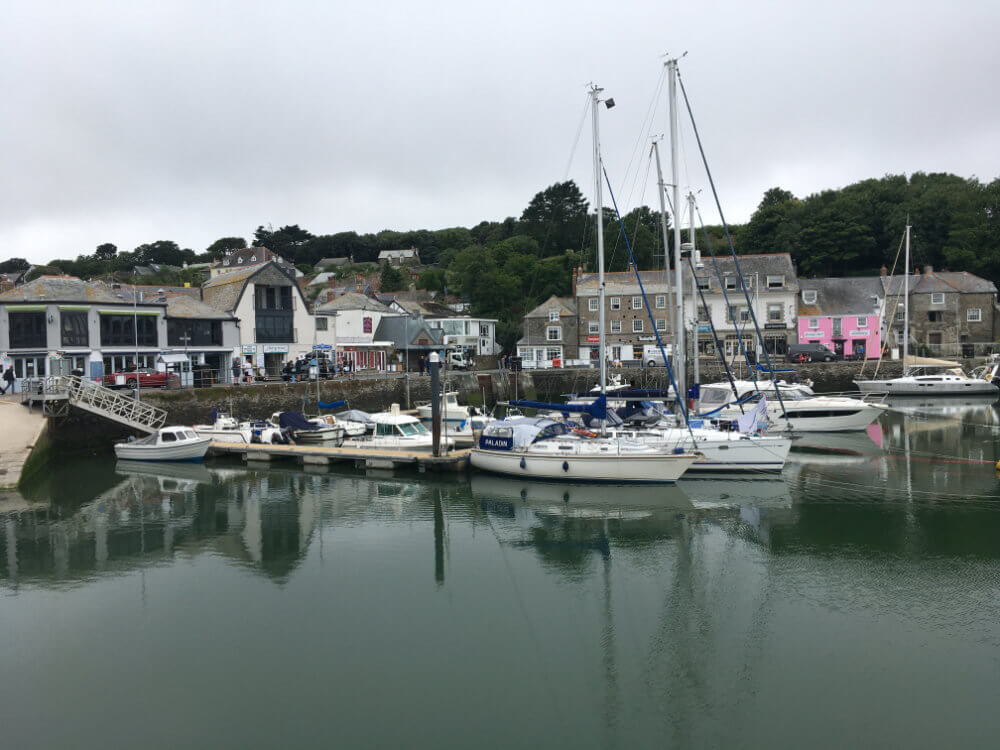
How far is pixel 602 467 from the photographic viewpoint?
950 inches

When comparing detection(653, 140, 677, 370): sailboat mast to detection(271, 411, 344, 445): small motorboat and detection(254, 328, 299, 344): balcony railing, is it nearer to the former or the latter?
detection(271, 411, 344, 445): small motorboat

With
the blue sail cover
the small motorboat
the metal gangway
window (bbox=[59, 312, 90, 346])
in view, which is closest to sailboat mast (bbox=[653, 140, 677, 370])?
the blue sail cover

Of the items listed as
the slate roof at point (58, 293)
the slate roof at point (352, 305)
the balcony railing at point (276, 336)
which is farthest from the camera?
the slate roof at point (352, 305)

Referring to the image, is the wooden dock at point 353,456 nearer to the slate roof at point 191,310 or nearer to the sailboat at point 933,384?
the slate roof at point 191,310

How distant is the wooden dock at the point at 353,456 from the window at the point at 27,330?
1480 cm

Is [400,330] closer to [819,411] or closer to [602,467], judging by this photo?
[819,411]

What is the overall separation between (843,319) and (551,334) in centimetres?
2821

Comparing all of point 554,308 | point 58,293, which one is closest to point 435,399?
point 58,293

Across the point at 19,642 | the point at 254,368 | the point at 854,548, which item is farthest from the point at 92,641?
the point at 254,368

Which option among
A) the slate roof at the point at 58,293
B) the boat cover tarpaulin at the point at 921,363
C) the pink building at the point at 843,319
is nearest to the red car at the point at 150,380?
the slate roof at the point at 58,293

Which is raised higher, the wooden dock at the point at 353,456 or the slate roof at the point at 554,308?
the slate roof at the point at 554,308

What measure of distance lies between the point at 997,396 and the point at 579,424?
40756 mm

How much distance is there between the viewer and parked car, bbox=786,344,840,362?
6003cm

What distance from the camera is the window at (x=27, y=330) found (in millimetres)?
37750
